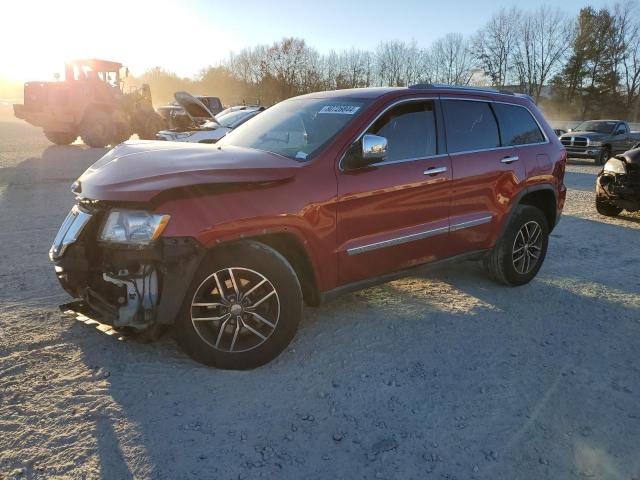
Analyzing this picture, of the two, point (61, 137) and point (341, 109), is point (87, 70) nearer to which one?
point (61, 137)

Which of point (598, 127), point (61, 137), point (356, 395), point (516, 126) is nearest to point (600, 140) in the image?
point (598, 127)

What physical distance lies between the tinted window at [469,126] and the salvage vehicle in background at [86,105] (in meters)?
16.6

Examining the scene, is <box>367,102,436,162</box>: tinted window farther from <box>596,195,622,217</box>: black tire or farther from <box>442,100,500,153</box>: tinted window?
<box>596,195,622,217</box>: black tire

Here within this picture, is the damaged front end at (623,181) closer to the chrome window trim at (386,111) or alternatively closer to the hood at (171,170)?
the chrome window trim at (386,111)

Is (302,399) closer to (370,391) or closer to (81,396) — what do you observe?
(370,391)

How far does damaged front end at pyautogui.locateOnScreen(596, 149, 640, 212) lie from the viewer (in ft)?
26.1

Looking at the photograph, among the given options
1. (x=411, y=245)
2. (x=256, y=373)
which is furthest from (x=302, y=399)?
(x=411, y=245)

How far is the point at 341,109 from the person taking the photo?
3881 millimetres

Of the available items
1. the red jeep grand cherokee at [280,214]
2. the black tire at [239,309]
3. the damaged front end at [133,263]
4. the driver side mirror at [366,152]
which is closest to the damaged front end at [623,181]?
the red jeep grand cherokee at [280,214]

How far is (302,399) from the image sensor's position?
9.62 feet

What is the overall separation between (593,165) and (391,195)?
18.3 m

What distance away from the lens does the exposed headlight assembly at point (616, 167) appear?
26.6ft

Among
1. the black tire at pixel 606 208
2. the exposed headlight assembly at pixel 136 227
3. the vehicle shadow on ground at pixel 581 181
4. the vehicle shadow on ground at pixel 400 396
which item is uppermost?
the vehicle shadow on ground at pixel 581 181

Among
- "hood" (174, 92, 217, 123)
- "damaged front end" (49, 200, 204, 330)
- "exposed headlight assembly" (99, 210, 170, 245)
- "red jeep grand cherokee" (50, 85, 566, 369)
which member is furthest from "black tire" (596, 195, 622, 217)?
"hood" (174, 92, 217, 123)
